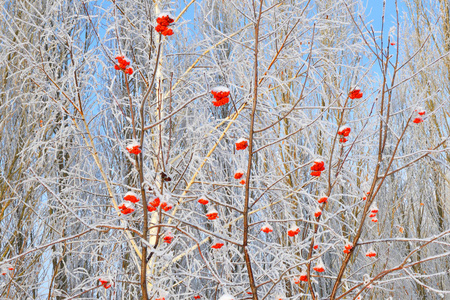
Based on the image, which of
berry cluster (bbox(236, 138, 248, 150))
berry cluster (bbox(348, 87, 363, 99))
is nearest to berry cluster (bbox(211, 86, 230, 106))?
berry cluster (bbox(236, 138, 248, 150))

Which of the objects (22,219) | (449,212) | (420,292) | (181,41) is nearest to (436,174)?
(449,212)

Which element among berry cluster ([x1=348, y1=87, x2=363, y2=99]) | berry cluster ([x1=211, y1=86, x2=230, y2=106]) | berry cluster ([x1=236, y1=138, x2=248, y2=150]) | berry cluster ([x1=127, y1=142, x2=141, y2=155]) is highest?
berry cluster ([x1=348, y1=87, x2=363, y2=99])

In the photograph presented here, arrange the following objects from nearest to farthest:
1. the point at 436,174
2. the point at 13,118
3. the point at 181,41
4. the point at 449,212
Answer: the point at 181,41
the point at 13,118
the point at 449,212
the point at 436,174

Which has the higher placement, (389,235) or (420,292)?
(389,235)

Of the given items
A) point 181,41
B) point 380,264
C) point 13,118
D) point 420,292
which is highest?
point 181,41

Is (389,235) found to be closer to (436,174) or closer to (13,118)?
(436,174)

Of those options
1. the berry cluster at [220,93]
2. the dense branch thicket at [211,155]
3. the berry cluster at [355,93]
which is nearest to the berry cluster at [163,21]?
the berry cluster at [220,93]

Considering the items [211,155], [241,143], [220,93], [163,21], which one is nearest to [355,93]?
[241,143]

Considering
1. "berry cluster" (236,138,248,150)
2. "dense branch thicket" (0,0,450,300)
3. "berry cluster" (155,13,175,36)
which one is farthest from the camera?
"dense branch thicket" (0,0,450,300)

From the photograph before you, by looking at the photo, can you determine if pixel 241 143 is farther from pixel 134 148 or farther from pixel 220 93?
pixel 134 148

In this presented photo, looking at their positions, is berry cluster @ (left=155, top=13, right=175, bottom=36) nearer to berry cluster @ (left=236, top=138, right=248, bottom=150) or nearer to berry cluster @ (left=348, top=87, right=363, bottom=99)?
berry cluster @ (left=236, top=138, right=248, bottom=150)

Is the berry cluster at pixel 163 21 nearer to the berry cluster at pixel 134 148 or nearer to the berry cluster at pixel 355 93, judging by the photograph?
the berry cluster at pixel 134 148

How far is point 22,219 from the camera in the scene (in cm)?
460

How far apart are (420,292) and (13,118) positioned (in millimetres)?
6135
